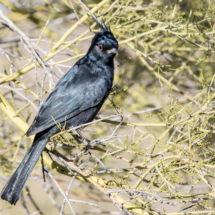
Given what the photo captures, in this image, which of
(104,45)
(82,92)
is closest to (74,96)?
(82,92)

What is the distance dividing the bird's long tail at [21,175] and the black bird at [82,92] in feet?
0.08

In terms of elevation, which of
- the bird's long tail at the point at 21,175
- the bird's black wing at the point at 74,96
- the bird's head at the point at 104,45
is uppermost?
the bird's head at the point at 104,45

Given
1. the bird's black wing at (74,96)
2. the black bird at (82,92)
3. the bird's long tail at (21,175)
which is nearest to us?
the bird's long tail at (21,175)

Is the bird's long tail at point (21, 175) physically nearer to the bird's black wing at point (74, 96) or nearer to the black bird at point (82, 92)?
the black bird at point (82, 92)

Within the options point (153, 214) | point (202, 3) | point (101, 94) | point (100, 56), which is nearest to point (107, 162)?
point (101, 94)

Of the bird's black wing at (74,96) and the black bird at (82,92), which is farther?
the bird's black wing at (74,96)

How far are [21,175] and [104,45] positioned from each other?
2.08 meters

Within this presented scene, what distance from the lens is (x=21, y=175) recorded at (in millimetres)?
3342

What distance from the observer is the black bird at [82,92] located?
11.8 ft

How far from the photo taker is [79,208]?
21.9ft

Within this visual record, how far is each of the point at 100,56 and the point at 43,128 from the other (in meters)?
1.39

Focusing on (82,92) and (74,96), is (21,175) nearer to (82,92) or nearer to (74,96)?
(74,96)

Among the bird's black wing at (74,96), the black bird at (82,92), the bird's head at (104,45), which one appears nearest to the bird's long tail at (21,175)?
the black bird at (82,92)

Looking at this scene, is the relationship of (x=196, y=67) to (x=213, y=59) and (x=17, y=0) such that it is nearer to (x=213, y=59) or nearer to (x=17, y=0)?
(x=213, y=59)
